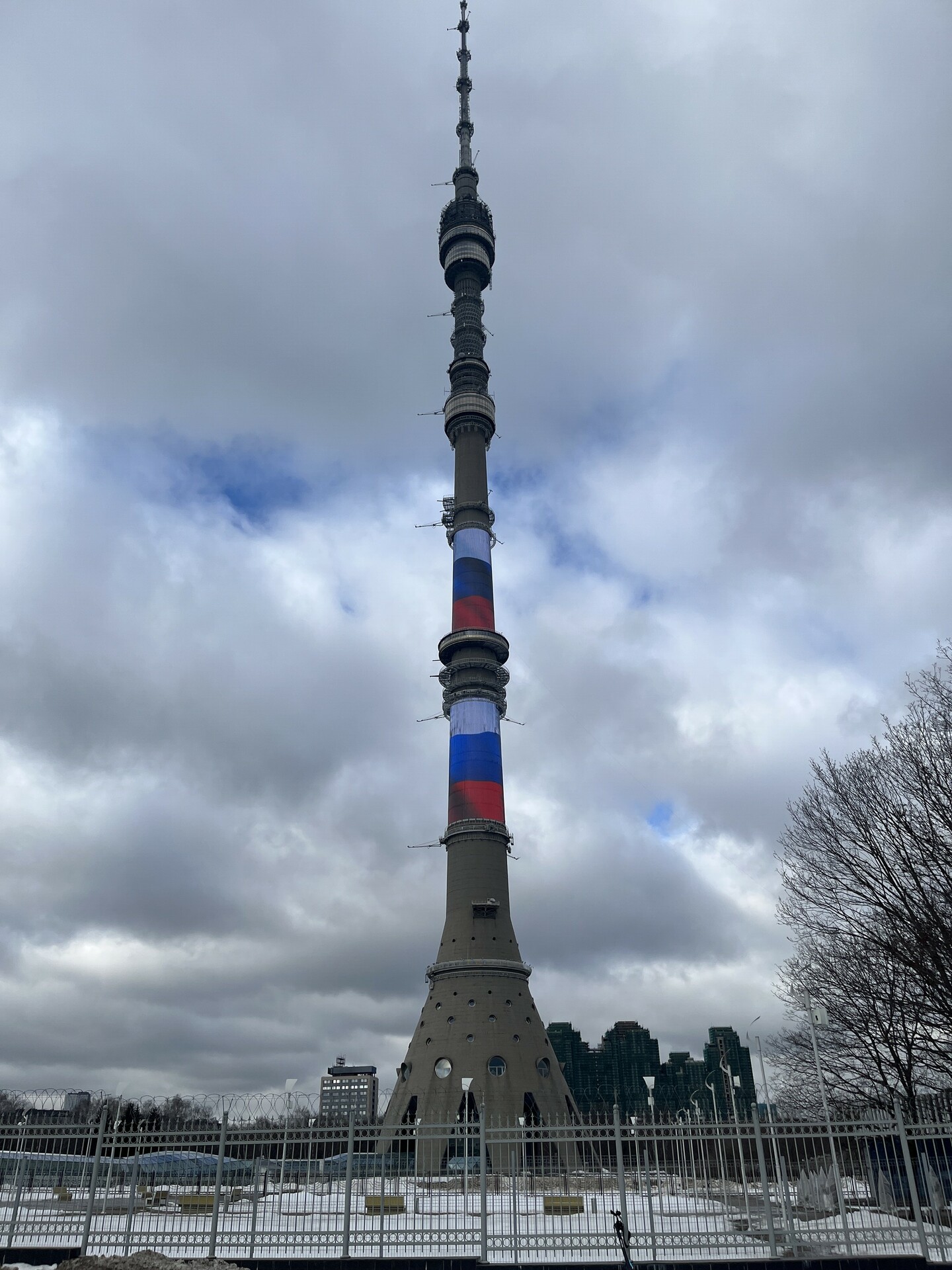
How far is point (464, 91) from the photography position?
347 feet

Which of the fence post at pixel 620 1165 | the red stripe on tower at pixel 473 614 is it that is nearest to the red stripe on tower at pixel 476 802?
the red stripe on tower at pixel 473 614

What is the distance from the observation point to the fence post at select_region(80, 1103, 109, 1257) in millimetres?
22188

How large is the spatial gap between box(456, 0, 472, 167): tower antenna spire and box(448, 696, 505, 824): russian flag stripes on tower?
62777 millimetres

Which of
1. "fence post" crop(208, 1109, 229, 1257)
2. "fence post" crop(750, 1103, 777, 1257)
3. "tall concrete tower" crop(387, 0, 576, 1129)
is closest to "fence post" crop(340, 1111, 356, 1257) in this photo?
"fence post" crop(208, 1109, 229, 1257)

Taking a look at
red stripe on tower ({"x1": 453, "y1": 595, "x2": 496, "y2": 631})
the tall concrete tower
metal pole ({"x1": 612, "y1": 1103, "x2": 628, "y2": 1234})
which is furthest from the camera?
red stripe on tower ({"x1": 453, "y1": 595, "x2": 496, "y2": 631})

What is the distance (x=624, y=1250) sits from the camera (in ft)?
64.7

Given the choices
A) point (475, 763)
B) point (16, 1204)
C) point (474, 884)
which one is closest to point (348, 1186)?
point (16, 1204)

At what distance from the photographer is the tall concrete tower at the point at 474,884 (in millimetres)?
61844

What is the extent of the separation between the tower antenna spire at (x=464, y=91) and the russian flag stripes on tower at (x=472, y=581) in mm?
46856

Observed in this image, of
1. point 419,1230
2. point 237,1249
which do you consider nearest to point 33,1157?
point 237,1249

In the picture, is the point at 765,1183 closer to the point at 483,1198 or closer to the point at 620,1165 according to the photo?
the point at 620,1165

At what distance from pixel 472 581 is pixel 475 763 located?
15892 mm

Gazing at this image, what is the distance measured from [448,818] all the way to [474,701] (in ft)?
30.1

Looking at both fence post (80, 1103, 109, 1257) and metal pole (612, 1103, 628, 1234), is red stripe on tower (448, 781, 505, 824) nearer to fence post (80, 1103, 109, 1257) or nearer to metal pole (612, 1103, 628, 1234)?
fence post (80, 1103, 109, 1257)
